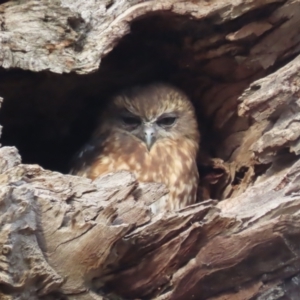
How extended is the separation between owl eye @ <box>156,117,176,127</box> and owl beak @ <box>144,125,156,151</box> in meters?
0.06

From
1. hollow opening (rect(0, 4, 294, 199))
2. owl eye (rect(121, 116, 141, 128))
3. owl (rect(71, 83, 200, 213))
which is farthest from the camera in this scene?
owl eye (rect(121, 116, 141, 128))

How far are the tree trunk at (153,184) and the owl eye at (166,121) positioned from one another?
0.40 ft

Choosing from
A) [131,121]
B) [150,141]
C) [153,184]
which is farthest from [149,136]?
[153,184]

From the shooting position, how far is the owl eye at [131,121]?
102 inches

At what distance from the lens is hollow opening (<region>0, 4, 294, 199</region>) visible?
219cm

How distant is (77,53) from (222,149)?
2.62ft

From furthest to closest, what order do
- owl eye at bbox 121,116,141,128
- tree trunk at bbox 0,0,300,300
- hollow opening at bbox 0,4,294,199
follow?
owl eye at bbox 121,116,141,128 < hollow opening at bbox 0,4,294,199 < tree trunk at bbox 0,0,300,300

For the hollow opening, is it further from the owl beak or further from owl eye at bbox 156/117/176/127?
the owl beak

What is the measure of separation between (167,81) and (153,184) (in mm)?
978

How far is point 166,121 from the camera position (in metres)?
2.63

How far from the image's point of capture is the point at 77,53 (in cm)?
198

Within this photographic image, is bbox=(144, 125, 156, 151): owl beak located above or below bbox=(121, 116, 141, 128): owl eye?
below

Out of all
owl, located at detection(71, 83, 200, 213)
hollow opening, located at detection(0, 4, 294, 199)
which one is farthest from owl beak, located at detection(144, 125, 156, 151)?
hollow opening, located at detection(0, 4, 294, 199)

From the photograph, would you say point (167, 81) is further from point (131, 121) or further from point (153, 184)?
point (153, 184)
